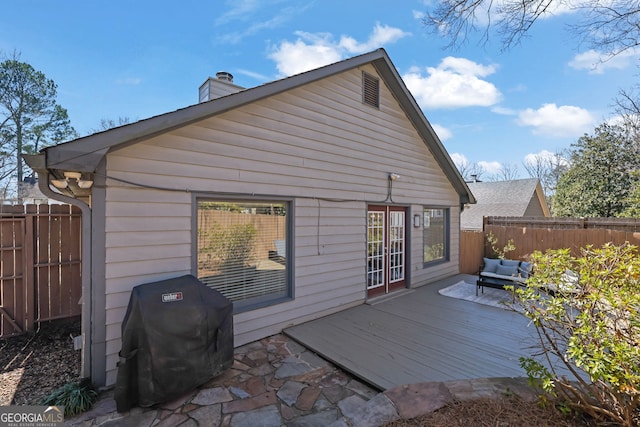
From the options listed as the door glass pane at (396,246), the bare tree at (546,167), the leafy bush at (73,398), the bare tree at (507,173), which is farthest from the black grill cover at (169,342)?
the bare tree at (507,173)

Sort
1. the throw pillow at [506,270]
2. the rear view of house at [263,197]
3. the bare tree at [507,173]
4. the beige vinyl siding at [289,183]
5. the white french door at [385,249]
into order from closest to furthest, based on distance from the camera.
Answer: the rear view of house at [263,197] < the beige vinyl siding at [289,183] < the white french door at [385,249] < the throw pillow at [506,270] < the bare tree at [507,173]

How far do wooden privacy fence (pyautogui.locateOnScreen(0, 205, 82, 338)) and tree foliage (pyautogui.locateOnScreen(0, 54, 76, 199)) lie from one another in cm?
1410

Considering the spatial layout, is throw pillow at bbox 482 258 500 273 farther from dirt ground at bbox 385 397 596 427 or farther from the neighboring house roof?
the neighboring house roof

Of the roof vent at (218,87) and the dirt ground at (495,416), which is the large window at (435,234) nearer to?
the dirt ground at (495,416)

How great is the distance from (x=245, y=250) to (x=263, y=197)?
81 cm

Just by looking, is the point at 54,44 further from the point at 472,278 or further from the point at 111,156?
the point at 472,278

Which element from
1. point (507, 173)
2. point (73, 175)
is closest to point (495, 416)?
point (73, 175)

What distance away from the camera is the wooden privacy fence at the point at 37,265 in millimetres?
4199

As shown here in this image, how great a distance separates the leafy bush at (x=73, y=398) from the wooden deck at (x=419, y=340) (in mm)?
2322

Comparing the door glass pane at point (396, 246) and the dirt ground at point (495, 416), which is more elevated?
the door glass pane at point (396, 246)

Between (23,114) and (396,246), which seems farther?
(23,114)

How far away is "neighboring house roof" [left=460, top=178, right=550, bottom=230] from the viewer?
→ 55.2 ft

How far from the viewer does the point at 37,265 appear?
4.39 metres

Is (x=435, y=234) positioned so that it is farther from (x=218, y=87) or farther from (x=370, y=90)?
(x=218, y=87)
